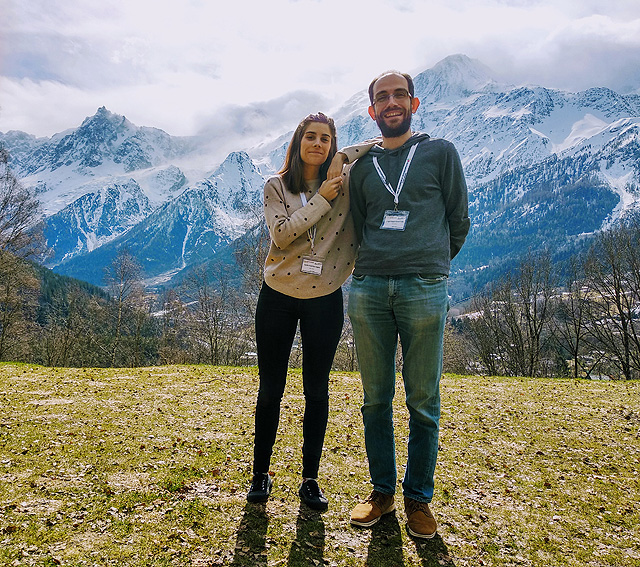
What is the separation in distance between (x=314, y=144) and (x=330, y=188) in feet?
1.47

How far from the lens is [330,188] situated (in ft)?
11.4

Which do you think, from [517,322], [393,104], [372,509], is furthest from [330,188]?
[517,322]

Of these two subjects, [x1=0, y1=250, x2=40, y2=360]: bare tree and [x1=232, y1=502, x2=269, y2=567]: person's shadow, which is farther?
[x1=0, y1=250, x2=40, y2=360]: bare tree

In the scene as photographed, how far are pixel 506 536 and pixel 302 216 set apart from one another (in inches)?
122

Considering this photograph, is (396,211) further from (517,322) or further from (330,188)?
(517,322)

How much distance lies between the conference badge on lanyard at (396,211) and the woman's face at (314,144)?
1.63 feet

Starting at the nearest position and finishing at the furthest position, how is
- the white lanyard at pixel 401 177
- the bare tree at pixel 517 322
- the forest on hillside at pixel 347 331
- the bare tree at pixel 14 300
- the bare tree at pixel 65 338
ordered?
the white lanyard at pixel 401 177
the bare tree at pixel 14 300
the forest on hillside at pixel 347 331
the bare tree at pixel 517 322
the bare tree at pixel 65 338

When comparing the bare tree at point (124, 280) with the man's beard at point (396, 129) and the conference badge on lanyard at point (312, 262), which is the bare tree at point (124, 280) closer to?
the conference badge on lanyard at point (312, 262)

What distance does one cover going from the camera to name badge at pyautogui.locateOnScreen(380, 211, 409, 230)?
3.39 metres

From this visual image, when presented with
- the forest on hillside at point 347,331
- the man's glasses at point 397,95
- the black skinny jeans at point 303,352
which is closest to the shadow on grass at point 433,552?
the black skinny jeans at point 303,352

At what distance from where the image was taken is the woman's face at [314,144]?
3.63m

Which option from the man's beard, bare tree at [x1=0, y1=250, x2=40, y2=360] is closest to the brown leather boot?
the man's beard

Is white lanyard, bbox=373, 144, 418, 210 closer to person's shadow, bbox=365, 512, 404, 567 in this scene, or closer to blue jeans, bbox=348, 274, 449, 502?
blue jeans, bbox=348, 274, 449, 502

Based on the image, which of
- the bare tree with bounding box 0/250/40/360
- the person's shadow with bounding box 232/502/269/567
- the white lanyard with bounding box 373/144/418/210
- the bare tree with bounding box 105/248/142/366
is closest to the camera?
the person's shadow with bounding box 232/502/269/567
